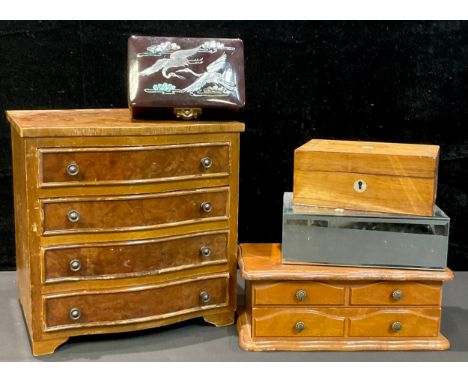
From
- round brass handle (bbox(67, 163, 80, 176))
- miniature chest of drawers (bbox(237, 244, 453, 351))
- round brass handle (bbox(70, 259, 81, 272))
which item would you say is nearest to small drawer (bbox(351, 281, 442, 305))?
miniature chest of drawers (bbox(237, 244, 453, 351))

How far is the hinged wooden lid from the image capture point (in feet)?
12.2

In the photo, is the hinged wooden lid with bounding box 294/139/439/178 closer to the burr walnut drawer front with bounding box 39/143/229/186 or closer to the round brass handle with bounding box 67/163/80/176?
the burr walnut drawer front with bounding box 39/143/229/186

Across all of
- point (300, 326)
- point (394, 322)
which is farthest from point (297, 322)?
point (394, 322)

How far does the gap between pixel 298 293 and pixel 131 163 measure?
1.00 metres

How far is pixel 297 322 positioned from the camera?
386cm

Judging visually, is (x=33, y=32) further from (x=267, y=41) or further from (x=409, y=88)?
(x=409, y=88)

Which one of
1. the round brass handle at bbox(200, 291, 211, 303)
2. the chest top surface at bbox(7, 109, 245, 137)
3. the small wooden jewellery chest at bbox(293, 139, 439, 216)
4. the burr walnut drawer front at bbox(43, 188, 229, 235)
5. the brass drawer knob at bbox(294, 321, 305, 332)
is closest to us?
the chest top surface at bbox(7, 109, 245, 137)

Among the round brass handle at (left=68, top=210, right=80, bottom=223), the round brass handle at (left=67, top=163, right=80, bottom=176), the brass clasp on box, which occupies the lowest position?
the round brass handle at (left=68, top=210, right=80, bottom=223)

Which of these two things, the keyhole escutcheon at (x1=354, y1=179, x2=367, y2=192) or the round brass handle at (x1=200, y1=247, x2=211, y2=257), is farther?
the round brass handle at (x1=200, y1=247, x2=211, y2=257)

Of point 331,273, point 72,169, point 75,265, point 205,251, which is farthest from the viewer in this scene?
point 205,251

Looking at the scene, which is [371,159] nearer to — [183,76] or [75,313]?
[183,76]

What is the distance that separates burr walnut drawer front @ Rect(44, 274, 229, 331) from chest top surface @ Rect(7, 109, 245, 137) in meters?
0.75

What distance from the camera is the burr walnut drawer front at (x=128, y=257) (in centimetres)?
369

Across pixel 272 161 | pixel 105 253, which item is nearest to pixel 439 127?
pixel 272 161
